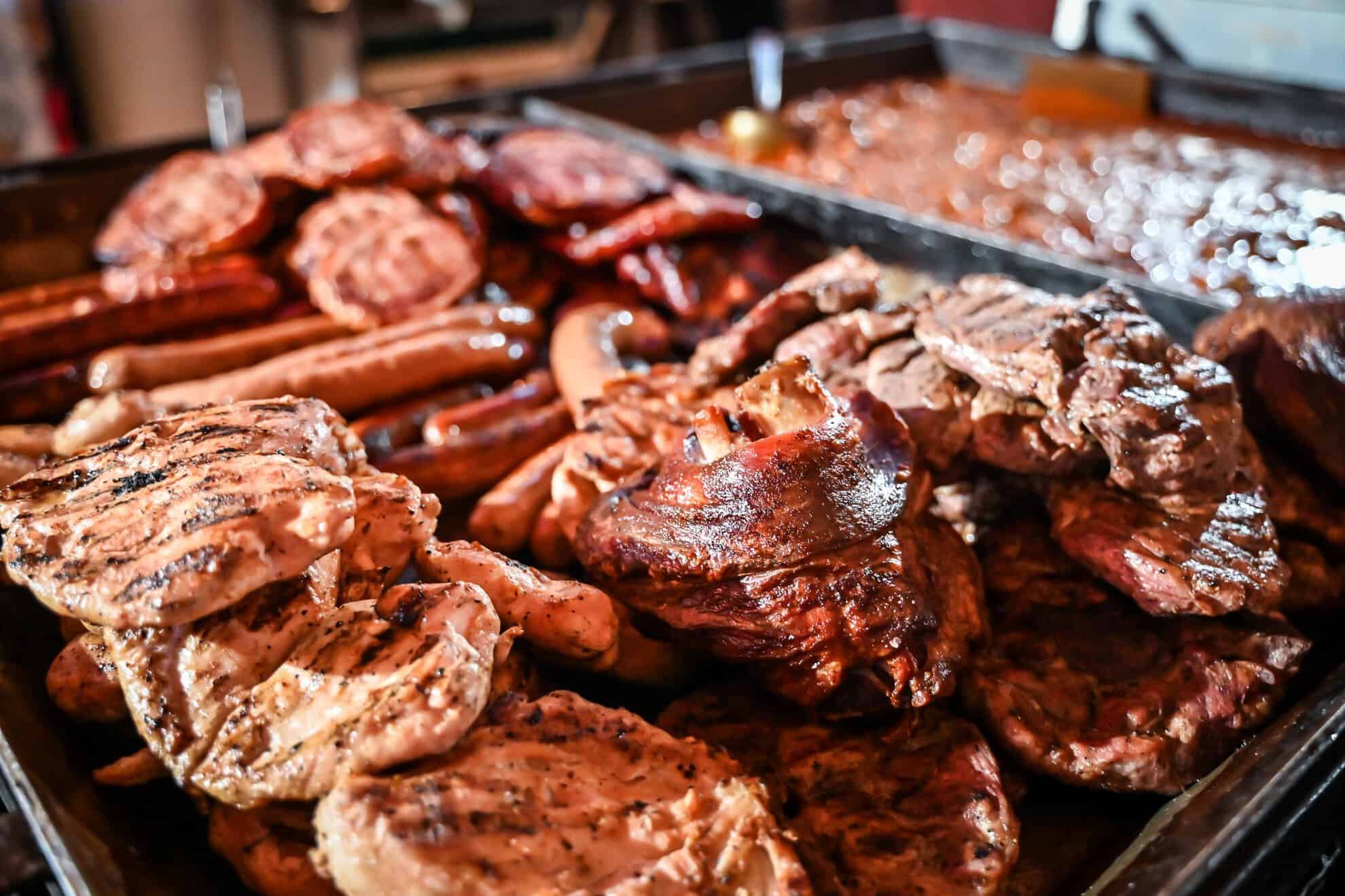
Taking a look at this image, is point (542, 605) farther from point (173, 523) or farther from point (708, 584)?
point (173, 523)

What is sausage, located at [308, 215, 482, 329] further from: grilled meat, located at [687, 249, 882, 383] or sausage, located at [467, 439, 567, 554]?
grilled meat, located at [687, 249, 882, 383]

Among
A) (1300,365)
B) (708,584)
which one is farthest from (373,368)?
(1300,365)

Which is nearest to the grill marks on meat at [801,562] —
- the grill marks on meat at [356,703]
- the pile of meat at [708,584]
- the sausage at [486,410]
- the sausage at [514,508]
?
the pile of meat at [708,584]

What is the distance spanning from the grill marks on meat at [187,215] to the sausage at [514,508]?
1.81 m

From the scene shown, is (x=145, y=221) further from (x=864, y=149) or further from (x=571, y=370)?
(x=864, y=149)

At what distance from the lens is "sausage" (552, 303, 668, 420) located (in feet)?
10.5

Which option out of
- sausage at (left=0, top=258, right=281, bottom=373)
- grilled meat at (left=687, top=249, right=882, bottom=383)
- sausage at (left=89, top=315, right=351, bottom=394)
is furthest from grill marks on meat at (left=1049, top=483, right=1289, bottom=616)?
sausage at (left=0, top=258, right=281, bottom=373)

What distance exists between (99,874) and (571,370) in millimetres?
1955

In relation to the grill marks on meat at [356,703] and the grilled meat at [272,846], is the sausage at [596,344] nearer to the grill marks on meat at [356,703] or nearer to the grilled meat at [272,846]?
the grill marks on meat at [356,703]

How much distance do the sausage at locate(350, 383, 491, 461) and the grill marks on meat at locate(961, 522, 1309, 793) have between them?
1764mm

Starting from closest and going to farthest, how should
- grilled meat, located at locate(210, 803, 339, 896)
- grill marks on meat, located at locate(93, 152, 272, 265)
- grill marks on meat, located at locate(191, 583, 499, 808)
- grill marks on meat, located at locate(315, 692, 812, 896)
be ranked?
grill marks on meat, located at locate(315, 692, 812, 896), grill marks on meat, located at locate(191, 583, 499, 808), grilled meat, located at locate(210, 803, 339, 896), grill marks on meat, located at locate(93, 152, 272, 265)

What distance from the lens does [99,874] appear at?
67.9 inches

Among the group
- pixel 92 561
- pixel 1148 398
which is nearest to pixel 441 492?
pixel 92 561

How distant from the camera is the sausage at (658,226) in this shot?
13.1 feet
